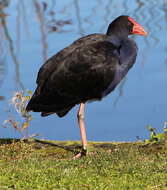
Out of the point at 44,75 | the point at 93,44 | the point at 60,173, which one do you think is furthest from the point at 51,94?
the point at 60,173

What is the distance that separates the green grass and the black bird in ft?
1.58

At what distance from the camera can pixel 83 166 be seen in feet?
21.3

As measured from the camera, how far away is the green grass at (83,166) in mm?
5797

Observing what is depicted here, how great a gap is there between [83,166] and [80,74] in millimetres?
1173

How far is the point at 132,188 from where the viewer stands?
5699mm

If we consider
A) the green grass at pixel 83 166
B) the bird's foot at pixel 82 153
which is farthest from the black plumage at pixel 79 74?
the green grass at pixel 83 166

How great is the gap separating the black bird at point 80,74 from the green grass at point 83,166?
18.9 inches

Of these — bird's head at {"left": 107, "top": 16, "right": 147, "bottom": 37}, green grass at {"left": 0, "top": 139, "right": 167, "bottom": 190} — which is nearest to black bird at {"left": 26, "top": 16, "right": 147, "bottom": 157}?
bird's head at {"left": 107, "top": 16, "right": 147, "bottom": 37}

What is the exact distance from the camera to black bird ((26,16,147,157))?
282 inches

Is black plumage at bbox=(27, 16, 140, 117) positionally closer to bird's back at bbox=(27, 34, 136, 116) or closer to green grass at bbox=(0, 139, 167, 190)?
bird's back at bbox=(27, 34, 136, 116)

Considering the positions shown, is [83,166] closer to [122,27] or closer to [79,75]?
[79,75]

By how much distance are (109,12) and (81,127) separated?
489 centimetres

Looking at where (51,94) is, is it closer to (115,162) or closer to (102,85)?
(102,85)

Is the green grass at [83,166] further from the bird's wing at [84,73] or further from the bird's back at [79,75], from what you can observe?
the bird's wing at [84,73]
